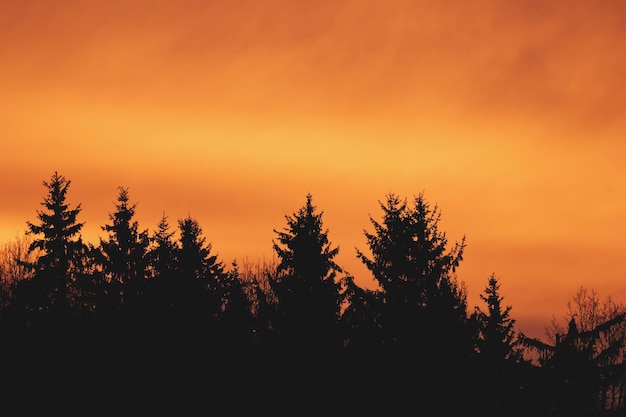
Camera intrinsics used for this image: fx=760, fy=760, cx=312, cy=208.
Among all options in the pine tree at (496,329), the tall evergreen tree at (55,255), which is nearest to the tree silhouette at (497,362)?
the pine tree at (496,329)

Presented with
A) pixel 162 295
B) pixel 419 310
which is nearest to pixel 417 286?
pixel 419 310

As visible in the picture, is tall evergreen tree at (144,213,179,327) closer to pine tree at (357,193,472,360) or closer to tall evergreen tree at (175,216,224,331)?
tall evergreen tree at (175,216,224,331)

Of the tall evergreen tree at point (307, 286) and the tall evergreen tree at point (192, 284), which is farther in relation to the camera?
the tall evergreen tree at point (192, 284)

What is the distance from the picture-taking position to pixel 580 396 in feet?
117

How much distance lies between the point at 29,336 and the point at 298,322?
18735 mm

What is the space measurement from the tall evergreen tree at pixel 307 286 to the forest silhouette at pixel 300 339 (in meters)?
0.06

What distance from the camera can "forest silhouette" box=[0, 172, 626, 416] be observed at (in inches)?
1104

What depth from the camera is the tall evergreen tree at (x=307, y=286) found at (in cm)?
2978

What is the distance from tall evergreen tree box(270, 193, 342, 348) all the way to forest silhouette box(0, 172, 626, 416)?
0.06 m

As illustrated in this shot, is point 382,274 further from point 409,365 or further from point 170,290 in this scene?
point 170,290

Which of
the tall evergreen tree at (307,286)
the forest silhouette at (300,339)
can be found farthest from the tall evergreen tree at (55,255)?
the tall evergreen tree at (307,286)

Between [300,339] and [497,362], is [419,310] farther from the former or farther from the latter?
[497,362]

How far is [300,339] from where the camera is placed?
2941cm

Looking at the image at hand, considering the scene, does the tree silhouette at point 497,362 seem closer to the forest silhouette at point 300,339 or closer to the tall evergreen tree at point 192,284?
the forest silhouette at point 300,339
